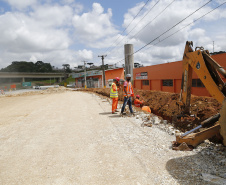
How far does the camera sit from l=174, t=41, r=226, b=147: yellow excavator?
3372mm

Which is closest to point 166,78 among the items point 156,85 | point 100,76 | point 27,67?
Answer: point 156,85

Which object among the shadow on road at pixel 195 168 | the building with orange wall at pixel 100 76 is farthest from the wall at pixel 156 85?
the shadow on road at pixel 195 168

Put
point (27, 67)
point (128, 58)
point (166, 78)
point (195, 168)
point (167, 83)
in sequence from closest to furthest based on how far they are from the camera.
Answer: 1. point (195, 168)
2. point (166, 78)
3. point (167, 83)
4. point (128, 58)
5. point (27, 67)

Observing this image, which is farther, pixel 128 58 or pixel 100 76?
pixel 100 76

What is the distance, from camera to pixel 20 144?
502cm

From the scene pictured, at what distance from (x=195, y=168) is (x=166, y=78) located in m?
18.3

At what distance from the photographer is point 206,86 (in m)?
4.24

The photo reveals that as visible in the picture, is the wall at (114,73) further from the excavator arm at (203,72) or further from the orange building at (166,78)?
the excavator arm at (203,72)

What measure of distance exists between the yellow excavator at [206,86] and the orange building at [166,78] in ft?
32.8

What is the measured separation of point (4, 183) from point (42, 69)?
4481 inches

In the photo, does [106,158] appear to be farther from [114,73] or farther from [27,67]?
[27,67]

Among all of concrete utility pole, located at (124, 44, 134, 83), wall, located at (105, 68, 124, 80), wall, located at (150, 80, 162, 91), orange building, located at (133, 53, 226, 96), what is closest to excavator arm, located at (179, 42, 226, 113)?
orange building, located at (133, 53, 226, 96)

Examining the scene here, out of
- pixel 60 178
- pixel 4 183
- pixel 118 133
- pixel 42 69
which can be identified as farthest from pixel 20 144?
pixel 42 69

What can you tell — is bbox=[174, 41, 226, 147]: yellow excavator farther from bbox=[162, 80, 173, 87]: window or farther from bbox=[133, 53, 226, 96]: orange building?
bbox=[162, 80, 173, 87]: window
